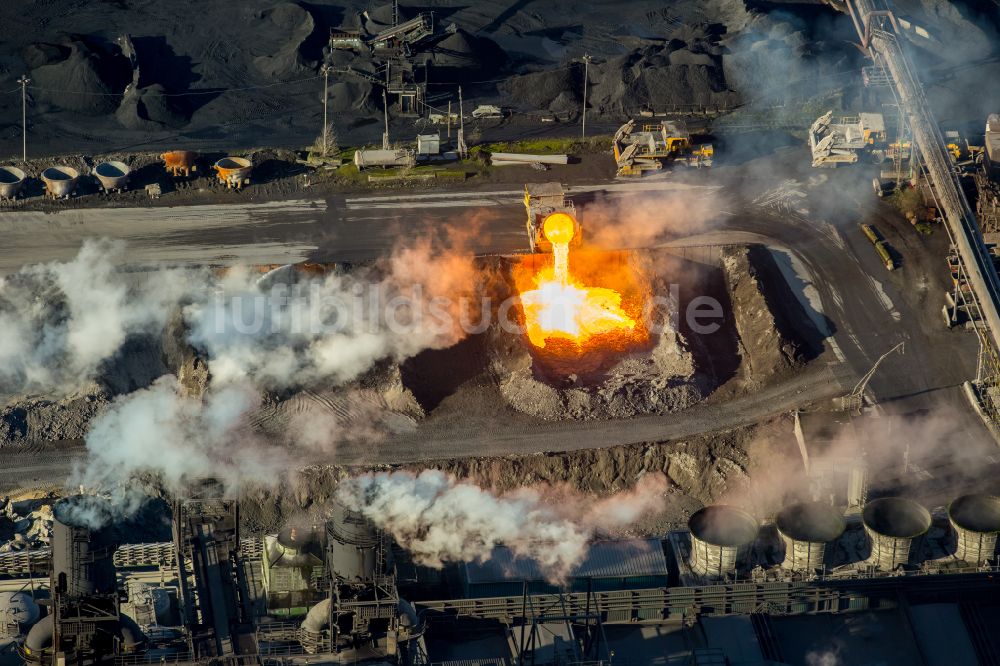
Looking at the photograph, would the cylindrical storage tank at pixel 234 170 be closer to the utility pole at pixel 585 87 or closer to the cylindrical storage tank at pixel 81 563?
the utility pole at pixel 585 87

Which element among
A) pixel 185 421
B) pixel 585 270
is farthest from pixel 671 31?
pixel 185 421

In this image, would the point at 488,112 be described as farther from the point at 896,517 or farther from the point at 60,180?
the point at 896,517

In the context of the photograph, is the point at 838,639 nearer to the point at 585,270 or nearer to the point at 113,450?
the point at 585,270

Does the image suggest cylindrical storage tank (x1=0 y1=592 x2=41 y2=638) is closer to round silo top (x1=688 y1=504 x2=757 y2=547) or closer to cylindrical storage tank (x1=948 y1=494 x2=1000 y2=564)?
round silo top (x1=688 y1=504 x2=757 y2=547)

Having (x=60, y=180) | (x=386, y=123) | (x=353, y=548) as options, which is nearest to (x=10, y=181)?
(x=60, y=180)

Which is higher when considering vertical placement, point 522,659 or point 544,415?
point 544,415

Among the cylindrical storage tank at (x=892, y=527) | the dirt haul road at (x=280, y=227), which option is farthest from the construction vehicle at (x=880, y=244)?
the cylindrical storage tank at (x=892, y=527)
